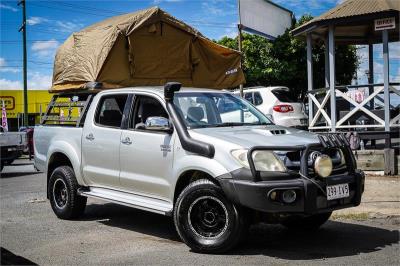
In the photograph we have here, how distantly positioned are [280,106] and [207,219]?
1013cm

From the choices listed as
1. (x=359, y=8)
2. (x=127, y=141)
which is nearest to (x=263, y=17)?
(x=359, y=8)

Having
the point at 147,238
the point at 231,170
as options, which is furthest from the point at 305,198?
the point at 147,238

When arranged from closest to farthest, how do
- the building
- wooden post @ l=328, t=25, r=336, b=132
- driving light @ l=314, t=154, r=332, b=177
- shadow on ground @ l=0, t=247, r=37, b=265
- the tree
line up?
1. shadow on ground @ l=0, t=247, r=37, b=265
2. driving light @ l=314, t=154, r=332, b=177
3. wooden post @ l=328, t=25, r=336, b=132
4. the tree
5. the building

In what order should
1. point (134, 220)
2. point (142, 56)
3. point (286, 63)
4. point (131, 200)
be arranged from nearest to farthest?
point (131, 200) → point (134, 220) → point (142, 56) → point (286, 63)

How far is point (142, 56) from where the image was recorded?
9.70 m

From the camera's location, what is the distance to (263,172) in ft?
17.0

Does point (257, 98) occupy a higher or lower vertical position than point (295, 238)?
higher

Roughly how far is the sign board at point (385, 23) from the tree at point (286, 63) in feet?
32.7

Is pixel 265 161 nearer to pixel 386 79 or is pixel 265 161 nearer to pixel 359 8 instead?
pixel 386 79

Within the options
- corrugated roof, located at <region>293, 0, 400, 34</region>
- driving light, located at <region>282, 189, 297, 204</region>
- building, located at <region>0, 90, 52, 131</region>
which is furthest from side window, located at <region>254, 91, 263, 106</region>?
building, located at <region>0, 90, 52, 131</region>

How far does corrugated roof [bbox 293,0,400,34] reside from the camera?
1138 cm

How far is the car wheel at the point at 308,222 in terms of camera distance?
21.3 feet

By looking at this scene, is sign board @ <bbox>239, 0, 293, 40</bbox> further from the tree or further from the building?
the building

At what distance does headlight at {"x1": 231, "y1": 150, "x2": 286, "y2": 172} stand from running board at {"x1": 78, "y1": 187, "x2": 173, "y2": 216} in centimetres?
119
